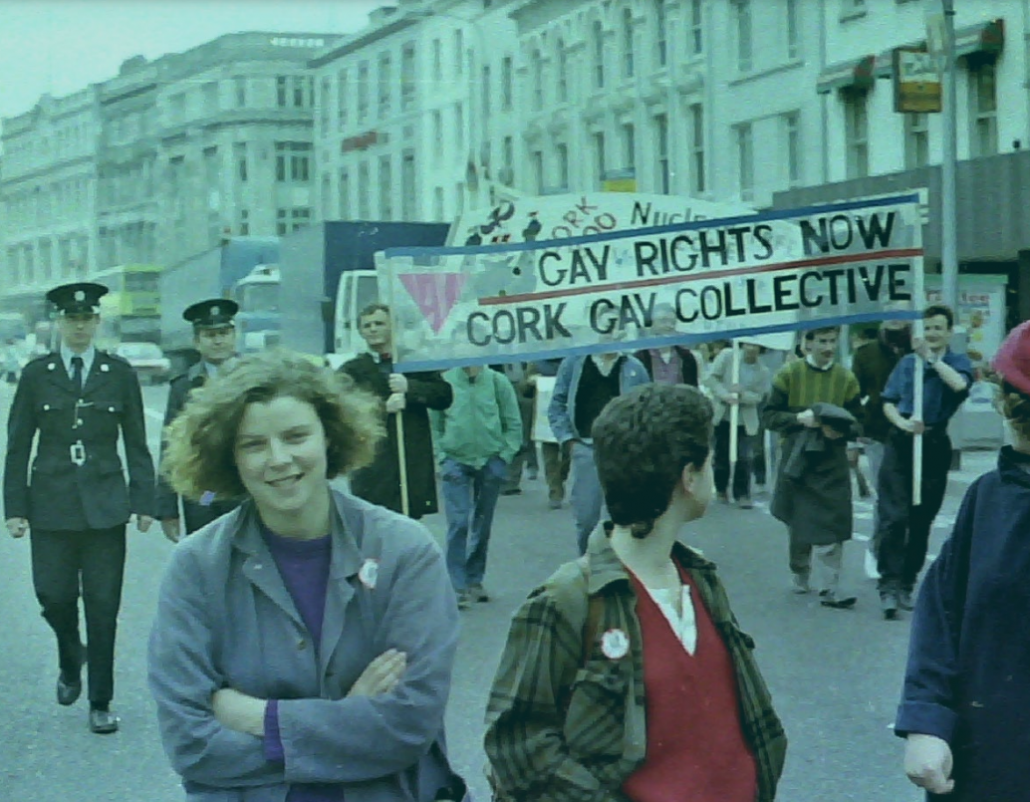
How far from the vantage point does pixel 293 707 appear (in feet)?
11.0

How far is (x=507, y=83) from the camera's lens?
46.7 meters

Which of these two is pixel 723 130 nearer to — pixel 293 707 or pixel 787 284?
pixel 787 284

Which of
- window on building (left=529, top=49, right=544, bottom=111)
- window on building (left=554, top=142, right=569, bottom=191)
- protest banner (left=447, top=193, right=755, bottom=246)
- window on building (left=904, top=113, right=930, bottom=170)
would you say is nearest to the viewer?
protest banner (left=447, top=193, right=755, bottom=246)

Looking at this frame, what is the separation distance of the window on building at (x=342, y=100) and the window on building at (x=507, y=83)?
5.00 metres

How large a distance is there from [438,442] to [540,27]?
33768mm

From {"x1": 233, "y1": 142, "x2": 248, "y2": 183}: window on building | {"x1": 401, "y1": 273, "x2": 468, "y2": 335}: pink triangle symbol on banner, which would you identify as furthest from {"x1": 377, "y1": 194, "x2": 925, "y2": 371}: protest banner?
{"x1": 233, "y1": 142, "x2": 248, "y2": 183}: window on building

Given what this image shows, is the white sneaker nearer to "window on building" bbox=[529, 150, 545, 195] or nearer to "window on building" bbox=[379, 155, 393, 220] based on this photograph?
"window on building" bbox=[379, 155, 393, 220]

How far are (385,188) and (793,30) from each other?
427 inches

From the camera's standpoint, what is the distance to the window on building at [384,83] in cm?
4222

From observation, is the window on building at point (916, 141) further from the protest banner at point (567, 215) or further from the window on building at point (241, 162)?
the window on building at point (241, 162)

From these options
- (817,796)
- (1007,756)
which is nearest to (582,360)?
(817,796)

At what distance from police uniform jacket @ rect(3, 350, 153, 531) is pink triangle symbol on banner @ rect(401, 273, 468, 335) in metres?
3.29

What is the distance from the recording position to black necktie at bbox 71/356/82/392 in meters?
8.29

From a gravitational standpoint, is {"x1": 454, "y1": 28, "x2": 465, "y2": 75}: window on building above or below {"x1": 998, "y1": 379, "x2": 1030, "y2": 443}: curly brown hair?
above
